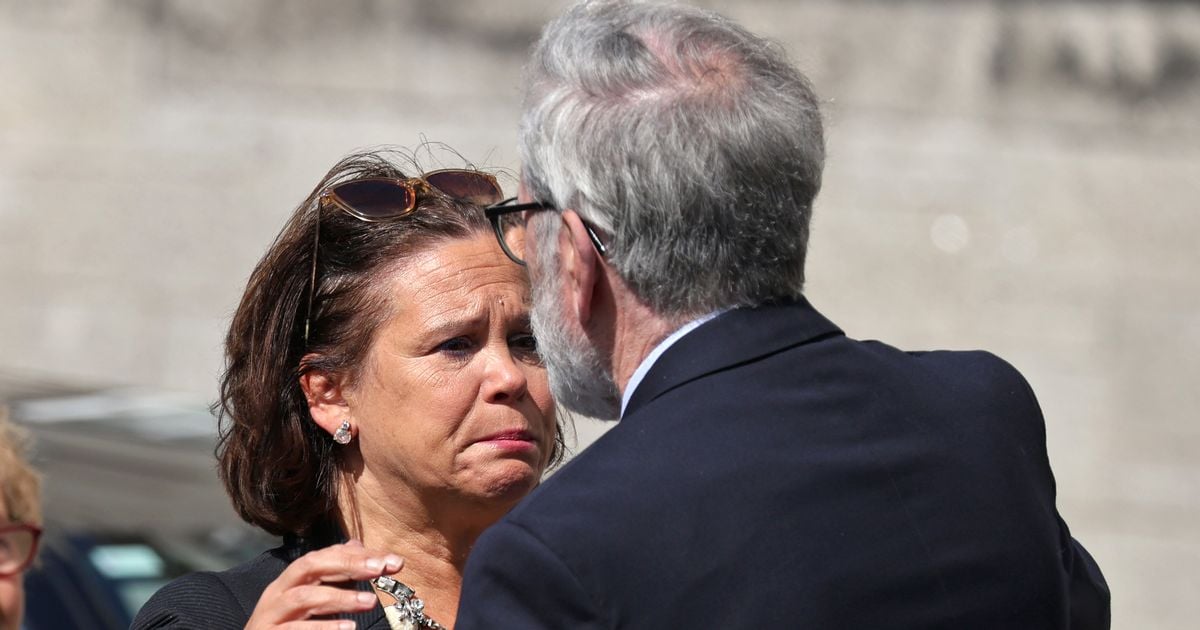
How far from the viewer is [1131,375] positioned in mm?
5910

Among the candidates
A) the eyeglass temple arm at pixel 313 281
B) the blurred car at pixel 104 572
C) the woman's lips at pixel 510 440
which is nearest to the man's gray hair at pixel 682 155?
the woman's lips at pixel 510 440

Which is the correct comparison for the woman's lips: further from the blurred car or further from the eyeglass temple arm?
the blurred car

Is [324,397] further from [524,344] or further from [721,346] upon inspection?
[721,346]

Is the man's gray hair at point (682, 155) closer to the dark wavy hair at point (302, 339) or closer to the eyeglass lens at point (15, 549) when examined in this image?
the dark wavy hair at point (302, 339)

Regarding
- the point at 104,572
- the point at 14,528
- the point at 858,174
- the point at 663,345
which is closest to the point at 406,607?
the point at 663,345

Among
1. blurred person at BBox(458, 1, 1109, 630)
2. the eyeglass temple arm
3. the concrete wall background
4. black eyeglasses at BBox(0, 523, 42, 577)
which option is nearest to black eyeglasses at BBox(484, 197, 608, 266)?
blurred person at BBox(458, 1, 1109, 630)

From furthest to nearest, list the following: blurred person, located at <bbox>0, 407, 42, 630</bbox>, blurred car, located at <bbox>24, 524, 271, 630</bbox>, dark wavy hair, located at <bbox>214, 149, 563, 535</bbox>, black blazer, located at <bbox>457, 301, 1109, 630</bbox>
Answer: blurred car, located at <bbox>24, 524, 271, 630</bbox>, blurred person, located at <bbox>0, 407, 42, 630</bbox>, dark wavy hair, located at <bbox>214, 149, 563, 535</bbox>, black blazer, located at <bbox>457, 301, 1109, 630</bbox>

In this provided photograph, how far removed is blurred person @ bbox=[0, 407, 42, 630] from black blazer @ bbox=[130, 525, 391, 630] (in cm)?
51

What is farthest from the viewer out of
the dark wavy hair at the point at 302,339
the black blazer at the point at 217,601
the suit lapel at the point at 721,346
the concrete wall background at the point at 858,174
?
the concrete wall background at the point at 858,174

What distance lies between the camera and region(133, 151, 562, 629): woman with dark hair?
2.09 m

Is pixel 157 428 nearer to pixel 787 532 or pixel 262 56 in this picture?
pixel 262 56

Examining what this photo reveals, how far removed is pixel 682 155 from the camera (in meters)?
1.50

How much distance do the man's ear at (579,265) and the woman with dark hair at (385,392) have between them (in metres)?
0.51

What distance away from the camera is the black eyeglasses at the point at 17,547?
7.97 feet
